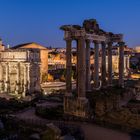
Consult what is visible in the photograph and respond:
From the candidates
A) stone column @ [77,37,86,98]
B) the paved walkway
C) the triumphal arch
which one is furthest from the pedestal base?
the paved walkway

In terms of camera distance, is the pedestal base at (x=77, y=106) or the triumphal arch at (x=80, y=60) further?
the triumphal arch at (x=80, y=60)

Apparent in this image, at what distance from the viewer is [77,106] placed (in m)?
30.0

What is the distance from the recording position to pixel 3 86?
6856cm

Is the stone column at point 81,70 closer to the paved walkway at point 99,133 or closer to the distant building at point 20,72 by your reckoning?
the paved walkway at point 99,133

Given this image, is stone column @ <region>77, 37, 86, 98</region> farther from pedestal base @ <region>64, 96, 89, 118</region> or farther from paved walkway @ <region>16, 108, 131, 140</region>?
paved walkway @ <region>16, 108, 131, 140</region>

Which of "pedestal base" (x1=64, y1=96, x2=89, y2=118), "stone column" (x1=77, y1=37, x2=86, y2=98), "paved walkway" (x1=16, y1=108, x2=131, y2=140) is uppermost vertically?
"stone column" (x1=77, y1=37, x2=86, y2=98)

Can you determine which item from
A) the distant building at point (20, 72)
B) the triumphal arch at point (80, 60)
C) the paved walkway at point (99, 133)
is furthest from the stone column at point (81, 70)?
the distant building at point (20, 72)

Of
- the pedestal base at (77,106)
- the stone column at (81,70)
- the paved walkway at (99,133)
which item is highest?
the stone column at (81,70)

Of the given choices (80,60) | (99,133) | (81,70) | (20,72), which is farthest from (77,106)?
(20,72)

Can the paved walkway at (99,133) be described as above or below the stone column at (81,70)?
below

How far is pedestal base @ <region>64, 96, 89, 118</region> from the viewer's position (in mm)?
29625

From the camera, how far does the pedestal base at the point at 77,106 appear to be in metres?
29.6

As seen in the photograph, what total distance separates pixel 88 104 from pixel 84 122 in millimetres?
1827

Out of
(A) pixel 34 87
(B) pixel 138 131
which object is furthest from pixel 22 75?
(B) pixel 138 131
